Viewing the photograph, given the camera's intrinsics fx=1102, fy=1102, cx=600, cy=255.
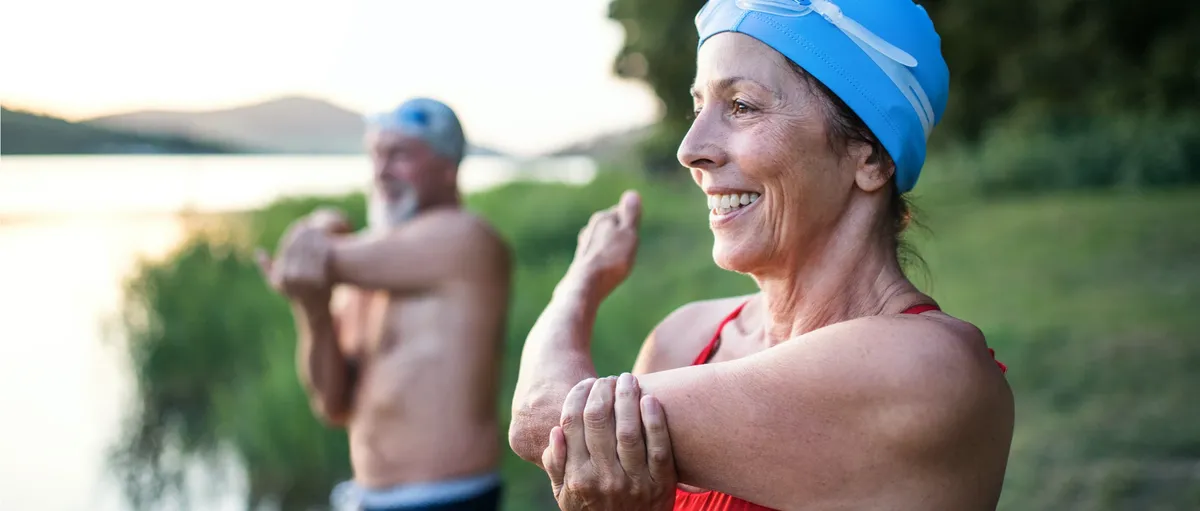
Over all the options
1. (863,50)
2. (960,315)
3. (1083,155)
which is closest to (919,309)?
(863,50)

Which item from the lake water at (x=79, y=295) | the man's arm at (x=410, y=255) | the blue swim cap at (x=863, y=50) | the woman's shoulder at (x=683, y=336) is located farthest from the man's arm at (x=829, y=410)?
the lake water at (x=79, y=295)

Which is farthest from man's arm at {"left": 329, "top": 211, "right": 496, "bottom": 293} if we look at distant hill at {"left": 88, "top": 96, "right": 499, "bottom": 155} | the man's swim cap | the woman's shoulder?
distant hill at {"left": 88, "top": 96, "right": 499, "bottom": 155}

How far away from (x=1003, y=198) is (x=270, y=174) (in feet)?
29.0

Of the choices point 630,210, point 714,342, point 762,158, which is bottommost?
point 714,342

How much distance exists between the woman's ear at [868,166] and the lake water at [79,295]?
16.9 ft

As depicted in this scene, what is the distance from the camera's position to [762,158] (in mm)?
1651

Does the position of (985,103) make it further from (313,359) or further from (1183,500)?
(313,359)

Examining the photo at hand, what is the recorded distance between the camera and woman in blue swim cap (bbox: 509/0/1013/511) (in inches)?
57.8

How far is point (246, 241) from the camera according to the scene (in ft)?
28.5

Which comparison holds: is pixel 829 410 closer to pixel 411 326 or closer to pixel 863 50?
pixel 863 50

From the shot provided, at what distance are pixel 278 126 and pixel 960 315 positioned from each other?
17.1 ft

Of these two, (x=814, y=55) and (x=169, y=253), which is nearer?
(x=814, y=55)

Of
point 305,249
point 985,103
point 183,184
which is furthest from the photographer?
point 985,103

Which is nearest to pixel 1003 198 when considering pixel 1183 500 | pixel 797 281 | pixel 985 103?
pixel 985 103
